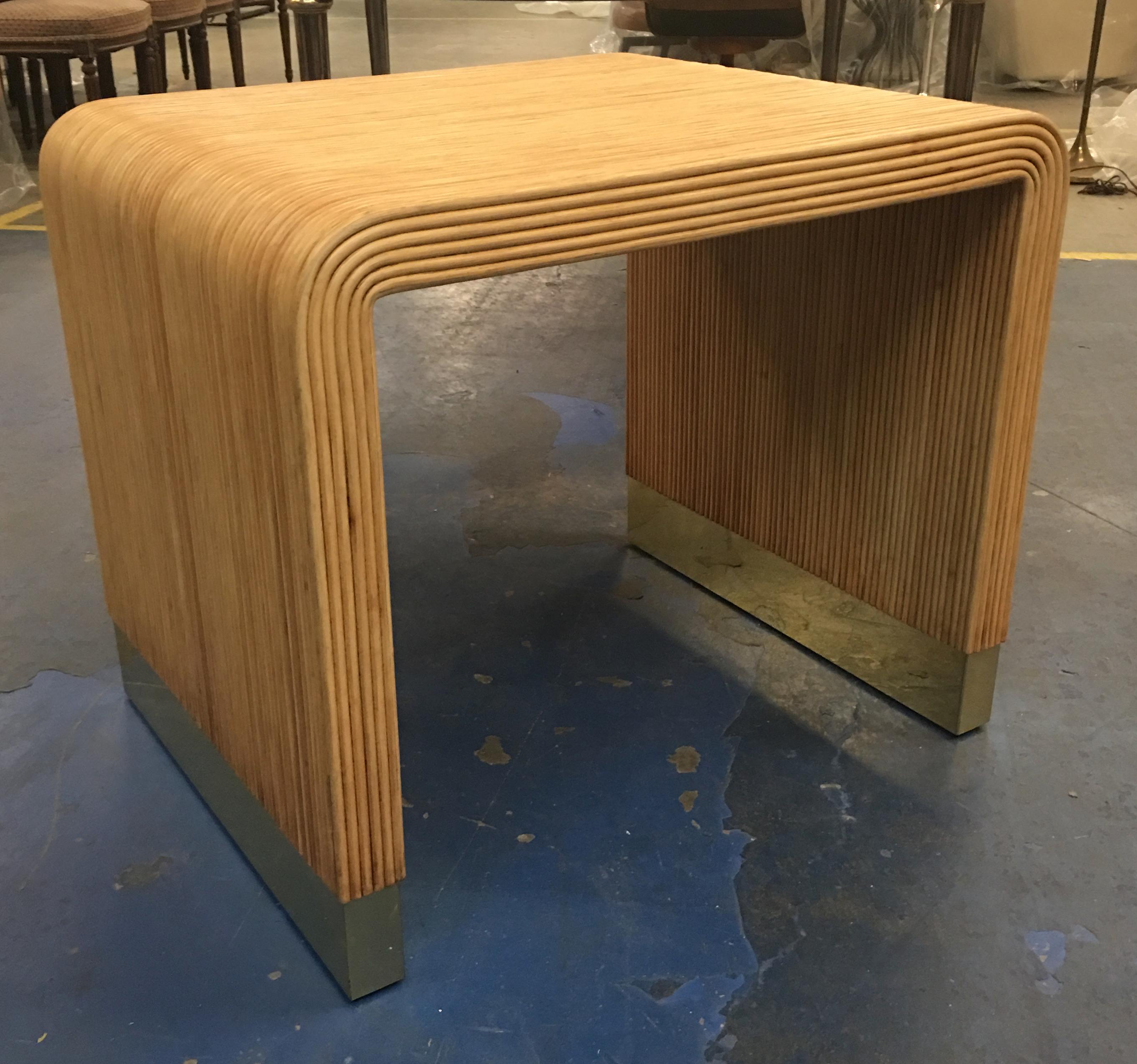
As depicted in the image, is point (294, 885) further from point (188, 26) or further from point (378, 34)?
point (188, 26)

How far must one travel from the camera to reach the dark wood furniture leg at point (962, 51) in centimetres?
210

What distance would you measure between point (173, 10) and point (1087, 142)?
255cm

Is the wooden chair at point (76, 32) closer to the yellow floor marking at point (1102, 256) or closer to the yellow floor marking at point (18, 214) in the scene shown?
the yellow floor marking at point (18, 214)

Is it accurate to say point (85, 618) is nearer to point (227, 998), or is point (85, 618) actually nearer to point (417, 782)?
point (417, 782)

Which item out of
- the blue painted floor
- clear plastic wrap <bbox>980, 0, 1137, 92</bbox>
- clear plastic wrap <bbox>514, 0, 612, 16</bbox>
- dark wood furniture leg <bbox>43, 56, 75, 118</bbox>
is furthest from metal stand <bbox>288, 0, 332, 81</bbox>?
clear plastic wrap <bbox>514, 0, 612, 16</bbox>

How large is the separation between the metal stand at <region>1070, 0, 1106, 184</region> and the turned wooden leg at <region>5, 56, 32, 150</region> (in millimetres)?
2936

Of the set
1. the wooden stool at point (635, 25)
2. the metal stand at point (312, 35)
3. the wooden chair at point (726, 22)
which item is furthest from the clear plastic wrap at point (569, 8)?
the metal stand at point (312, 35)

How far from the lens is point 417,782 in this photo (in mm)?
1113

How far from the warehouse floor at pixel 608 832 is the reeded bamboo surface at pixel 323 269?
13 centimetres

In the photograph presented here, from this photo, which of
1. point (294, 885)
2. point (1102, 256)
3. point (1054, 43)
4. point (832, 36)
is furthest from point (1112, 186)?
point (294, 885)

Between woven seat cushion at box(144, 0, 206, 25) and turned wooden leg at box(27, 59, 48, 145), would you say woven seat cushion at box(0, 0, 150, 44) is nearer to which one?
woven seat cushion at box(144, 0, 206, 25)

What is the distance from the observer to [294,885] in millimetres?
930

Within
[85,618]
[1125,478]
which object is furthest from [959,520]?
[85,618]

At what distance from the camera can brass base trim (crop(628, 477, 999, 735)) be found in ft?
3.82
